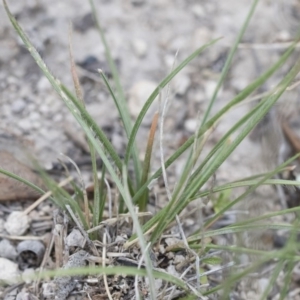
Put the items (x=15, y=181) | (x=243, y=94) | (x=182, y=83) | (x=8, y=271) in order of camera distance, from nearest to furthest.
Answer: (x=243, y=94) → (x=8, y=271) → (x=15, y=181) → (x=182, y=83)

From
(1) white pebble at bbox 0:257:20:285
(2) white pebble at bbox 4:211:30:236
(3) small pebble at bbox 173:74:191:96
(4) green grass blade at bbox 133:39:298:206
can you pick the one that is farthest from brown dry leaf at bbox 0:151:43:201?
(3) small pebble at bbox 173:74:191:96

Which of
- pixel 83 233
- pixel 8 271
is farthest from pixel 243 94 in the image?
pixel 8 271

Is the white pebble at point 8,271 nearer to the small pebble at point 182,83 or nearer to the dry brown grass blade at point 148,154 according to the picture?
the dry brown grass blade at point 148,154

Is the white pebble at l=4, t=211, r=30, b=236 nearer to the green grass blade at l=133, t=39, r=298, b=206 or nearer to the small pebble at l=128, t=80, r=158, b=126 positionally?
the green grass blade at l=133, t=39, r=298, b=206

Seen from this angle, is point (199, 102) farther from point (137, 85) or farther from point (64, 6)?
point (64, 6)

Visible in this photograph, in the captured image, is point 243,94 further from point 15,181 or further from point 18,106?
point 18,106

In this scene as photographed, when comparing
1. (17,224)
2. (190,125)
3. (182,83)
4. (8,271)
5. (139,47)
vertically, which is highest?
(139,47)
